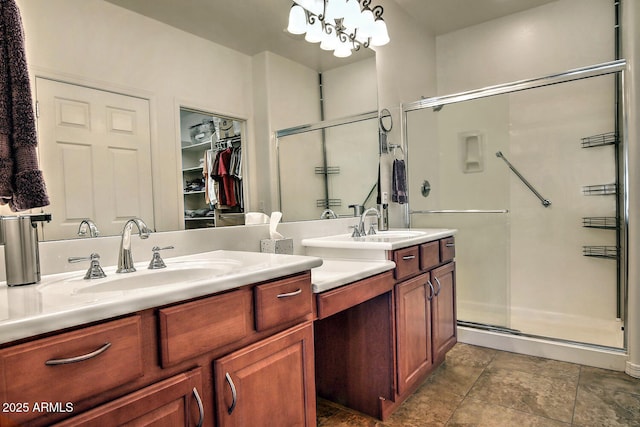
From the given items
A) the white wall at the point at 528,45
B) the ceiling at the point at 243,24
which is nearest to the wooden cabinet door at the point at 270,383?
the ceiling at the point at 243,24

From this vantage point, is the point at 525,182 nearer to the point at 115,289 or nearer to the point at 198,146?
the point at 198,146

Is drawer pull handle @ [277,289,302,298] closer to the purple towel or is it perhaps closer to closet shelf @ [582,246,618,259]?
the purple towel

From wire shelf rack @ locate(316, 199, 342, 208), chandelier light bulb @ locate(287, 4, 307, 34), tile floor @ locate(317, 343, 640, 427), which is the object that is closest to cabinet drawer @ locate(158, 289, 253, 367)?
tile floor @ locate(317, 343, 640, 427)

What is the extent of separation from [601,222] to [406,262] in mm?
1797

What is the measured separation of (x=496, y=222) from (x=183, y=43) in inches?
101

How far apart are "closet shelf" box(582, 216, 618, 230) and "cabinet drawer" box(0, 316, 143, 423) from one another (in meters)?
3.05

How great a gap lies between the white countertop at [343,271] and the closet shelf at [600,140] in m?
2.06

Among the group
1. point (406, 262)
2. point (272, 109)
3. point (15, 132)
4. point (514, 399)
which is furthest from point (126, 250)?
point (514, 399)

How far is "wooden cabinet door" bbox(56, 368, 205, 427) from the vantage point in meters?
0.72

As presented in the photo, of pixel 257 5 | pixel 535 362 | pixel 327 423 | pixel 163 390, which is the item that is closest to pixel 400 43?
pixel 257 5

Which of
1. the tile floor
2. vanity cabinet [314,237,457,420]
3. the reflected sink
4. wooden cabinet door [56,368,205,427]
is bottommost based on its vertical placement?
the tile floor

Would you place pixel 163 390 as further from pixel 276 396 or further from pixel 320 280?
pixel 320 280

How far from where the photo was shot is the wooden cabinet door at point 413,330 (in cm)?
177

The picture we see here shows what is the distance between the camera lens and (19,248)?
917 millimetres
